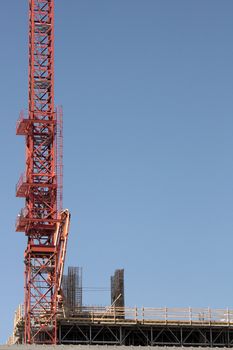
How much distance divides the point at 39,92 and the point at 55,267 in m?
22.7

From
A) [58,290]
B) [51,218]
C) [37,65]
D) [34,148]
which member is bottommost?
[58,290]

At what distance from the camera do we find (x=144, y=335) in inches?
5271

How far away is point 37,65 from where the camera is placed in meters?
147

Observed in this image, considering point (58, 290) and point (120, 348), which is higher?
point (58, 290)

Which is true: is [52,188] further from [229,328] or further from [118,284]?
[229,328]

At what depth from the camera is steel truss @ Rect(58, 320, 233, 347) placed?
133m

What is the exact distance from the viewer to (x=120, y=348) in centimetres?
10744

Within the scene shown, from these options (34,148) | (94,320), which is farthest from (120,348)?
(34,148)

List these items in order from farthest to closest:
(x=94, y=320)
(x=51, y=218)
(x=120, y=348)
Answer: (x=51, y=218) → (x=94, y=320) → (x=120, y=348)

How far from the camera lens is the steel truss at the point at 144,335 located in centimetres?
13262

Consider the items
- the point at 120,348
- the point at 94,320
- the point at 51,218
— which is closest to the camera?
the point at 120,348

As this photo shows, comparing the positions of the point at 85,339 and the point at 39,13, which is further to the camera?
the point at 39,13

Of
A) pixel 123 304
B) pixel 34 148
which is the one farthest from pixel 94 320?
pixel 34 148

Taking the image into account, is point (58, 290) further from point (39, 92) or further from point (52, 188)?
point (39, 92)
